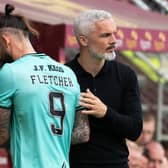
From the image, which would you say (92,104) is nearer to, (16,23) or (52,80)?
(52,80)

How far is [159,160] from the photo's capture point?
7.91 metres

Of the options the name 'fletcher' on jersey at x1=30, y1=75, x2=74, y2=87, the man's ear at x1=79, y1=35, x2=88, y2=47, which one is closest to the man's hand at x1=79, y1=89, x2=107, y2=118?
the name 'fletcher' on jersey at x1=30, y1=75, x2=74, y2=87

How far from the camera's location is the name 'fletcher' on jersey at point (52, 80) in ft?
11.6

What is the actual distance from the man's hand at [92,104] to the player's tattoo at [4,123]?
42cm

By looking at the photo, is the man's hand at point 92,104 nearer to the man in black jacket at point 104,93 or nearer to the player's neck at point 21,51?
the man in black jacket at point 104,93

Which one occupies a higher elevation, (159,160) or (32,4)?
(32,4)

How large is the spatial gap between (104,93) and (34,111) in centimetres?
63

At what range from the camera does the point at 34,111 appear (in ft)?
11.5

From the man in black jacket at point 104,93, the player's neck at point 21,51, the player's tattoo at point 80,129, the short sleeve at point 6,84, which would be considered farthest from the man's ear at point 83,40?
the short sleeve at point 6,84

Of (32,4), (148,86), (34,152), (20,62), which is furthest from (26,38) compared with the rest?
(148,86)

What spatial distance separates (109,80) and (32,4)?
115 inches

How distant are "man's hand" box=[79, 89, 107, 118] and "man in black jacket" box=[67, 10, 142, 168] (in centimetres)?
7

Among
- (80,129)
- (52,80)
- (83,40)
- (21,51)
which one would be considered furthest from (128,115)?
(21,51)

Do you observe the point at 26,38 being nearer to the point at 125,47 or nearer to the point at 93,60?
the point at 93,60
